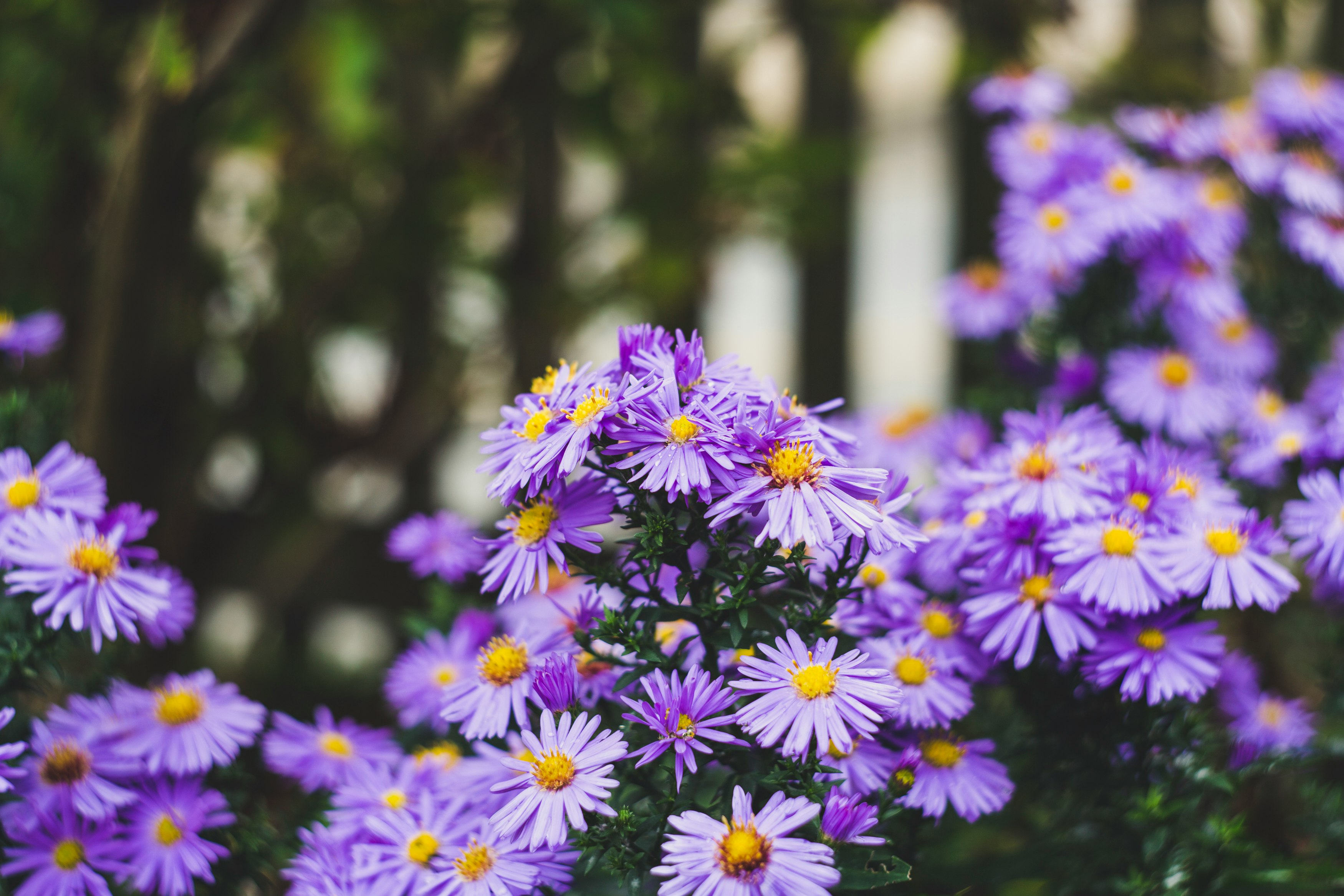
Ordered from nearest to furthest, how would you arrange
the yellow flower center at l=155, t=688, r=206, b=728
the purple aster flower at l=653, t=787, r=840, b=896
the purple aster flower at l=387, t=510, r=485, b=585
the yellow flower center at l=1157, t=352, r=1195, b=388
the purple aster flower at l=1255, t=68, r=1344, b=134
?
1. the purple aster flower at l=653, t=787, r=840, b=896
2. the yellow flower center at l=155, t=688, r=206, b=728
3. the purple aster flower at l=387, t=510, r=485, b=585
4. the yellow flower center at l=1157, t=352, r=1195, b=388
5. the purple aster flower at l=1255, t=68, r=1344, b=134

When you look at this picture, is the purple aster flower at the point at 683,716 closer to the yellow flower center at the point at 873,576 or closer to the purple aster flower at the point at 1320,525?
the yellow flower center at the point at 873,576

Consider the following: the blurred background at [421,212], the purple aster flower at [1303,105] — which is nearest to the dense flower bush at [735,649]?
the purple aster flower at [1303,105]

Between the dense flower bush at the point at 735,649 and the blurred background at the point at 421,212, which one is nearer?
the dense flower bush at the point at 735,649

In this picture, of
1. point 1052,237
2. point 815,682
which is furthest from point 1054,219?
point 815,682

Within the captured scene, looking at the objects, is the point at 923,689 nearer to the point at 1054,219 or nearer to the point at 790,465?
the point at 790,465

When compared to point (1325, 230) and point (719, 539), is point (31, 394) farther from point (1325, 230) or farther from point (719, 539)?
point (1325, 230)

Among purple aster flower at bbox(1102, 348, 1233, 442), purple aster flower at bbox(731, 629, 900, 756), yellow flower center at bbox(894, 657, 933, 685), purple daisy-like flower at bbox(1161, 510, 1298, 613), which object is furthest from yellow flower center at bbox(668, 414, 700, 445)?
purple aster flower at bbox(1102, 348, 1233, 442)

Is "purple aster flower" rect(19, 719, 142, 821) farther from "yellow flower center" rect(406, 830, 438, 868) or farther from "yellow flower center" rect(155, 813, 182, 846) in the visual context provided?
"yellow flower center" rect(406, 830, 438, 868)
